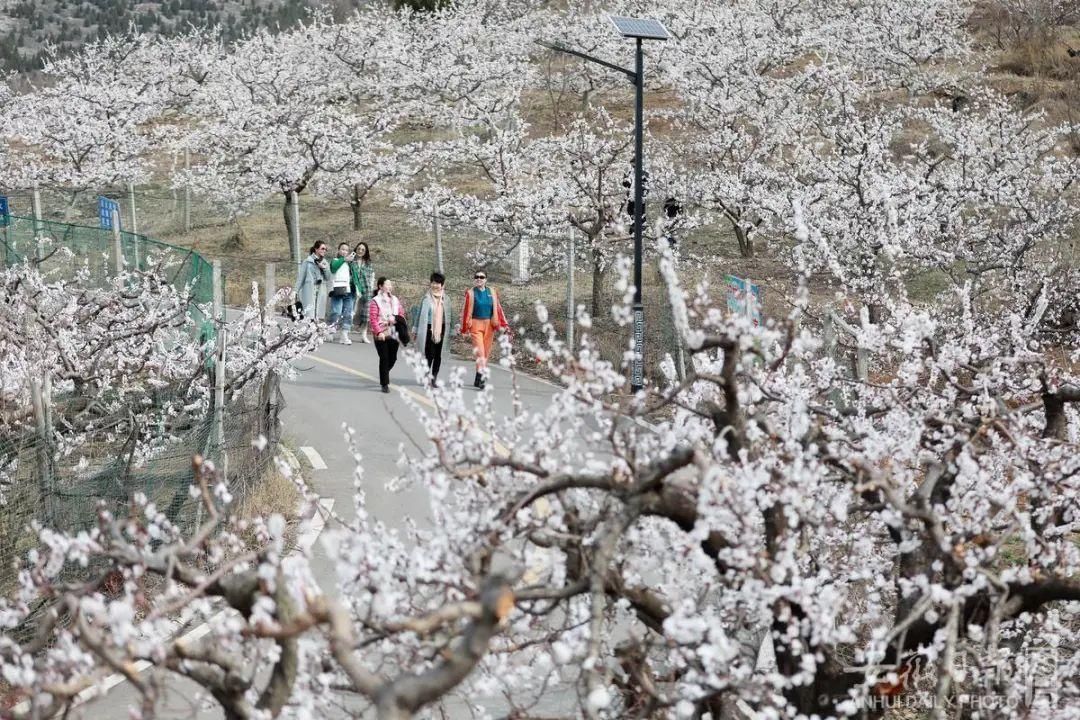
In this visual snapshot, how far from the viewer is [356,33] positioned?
51.5m

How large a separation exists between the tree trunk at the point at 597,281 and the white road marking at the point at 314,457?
884 cm

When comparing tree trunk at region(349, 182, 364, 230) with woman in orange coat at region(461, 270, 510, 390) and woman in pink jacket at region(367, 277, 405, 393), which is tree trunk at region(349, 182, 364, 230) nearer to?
woman in pink jacket at region(367, 277, 405, 393)

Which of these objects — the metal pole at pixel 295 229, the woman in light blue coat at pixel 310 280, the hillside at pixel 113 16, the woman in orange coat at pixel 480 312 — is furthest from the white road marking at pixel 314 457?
the hillside at pixel 113 16

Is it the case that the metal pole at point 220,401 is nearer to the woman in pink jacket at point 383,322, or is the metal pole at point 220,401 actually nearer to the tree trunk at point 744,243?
the woman in pink jacket at point 383,322

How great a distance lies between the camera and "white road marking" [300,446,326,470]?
15414 mm

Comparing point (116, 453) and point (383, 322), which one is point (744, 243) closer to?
point (383, 322)

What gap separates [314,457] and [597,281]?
369 inches

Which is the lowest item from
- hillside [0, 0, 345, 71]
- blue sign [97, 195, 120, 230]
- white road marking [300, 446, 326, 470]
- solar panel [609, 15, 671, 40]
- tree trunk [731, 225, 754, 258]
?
white road marking [300, 446, 326, 470]

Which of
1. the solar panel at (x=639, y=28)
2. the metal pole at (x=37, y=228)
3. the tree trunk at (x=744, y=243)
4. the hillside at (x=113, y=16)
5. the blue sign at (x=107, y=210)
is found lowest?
the tree trunk at (x=744, y=243)

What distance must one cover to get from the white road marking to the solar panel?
266 inches

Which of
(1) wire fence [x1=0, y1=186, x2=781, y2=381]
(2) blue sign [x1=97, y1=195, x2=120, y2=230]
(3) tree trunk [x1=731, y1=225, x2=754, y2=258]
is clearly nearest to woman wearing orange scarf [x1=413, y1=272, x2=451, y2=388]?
(1) wire fence [x1=0, y1=186, x2=781, y2=381]

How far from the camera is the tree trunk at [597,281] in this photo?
23.8 m

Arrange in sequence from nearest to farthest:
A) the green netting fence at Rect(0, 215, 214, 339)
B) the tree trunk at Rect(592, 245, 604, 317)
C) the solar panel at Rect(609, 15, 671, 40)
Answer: the solar panel at Rect(609, 15, 671, 40), the green netting fence at Rect(0, 215, 214, 339), the tree trunk at Rect(592, 245, 604, 317)

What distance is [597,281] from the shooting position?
943 inches
